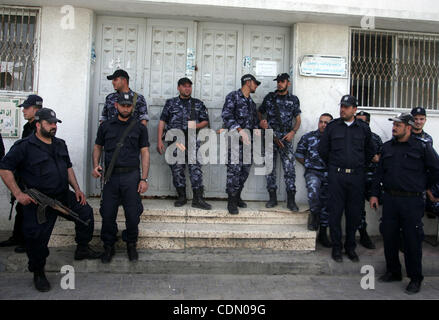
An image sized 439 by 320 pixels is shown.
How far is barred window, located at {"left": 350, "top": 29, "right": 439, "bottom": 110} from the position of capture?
6422 mm

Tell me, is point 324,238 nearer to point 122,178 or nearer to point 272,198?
point 272,198

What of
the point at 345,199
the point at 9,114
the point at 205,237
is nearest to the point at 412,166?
the point at 345,199

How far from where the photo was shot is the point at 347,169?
4969 millimetres

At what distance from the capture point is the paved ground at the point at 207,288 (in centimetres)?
416

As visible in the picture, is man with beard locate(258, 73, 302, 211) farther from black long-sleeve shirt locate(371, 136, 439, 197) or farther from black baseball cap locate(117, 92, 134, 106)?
black baseball cap locate(117, 92, 134, 106)

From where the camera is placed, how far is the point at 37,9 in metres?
5.87

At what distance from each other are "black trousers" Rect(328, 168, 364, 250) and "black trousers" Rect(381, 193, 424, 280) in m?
0.37

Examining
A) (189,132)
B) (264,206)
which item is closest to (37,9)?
(189,132)

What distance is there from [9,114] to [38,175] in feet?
6.97

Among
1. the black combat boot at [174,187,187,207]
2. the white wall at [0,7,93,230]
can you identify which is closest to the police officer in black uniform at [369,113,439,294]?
the black combat boot at [174,187,187,207]

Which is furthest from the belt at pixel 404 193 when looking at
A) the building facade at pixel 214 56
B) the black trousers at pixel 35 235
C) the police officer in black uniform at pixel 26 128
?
the police officer in black uniform at pixel 26 128
